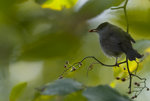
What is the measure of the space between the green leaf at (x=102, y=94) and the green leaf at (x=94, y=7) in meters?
0.27

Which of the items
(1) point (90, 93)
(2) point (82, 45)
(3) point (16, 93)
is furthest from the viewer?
(2) point (82, 45)

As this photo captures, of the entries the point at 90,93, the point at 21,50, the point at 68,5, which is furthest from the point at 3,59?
the point at 90,93

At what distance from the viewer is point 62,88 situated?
321 mm

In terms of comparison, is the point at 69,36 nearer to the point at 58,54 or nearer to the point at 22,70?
the point at 58,54

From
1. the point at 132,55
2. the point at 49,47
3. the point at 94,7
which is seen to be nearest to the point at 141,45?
the point at 132,55

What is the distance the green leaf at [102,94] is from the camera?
31 cm

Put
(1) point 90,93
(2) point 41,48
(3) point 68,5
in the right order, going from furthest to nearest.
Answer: (2) point 41,48, (3) point 68,5, (1) point 90,93

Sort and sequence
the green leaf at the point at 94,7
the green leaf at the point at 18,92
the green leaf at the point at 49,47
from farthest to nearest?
the green leaf at the point at 49,47 → the green leaf at the point at 94,7 → the green leaf at the point at 18,92

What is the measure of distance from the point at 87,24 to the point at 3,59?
49cm

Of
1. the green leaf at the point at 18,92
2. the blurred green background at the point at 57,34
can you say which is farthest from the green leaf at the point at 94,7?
the green leaf at the point at 18,92

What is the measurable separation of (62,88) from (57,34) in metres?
0.53

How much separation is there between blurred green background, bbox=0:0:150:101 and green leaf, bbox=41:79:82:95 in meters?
0.13

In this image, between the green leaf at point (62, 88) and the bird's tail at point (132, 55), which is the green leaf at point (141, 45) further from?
the green leaf at point (62, 88)

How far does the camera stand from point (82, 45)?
0.95 metres
